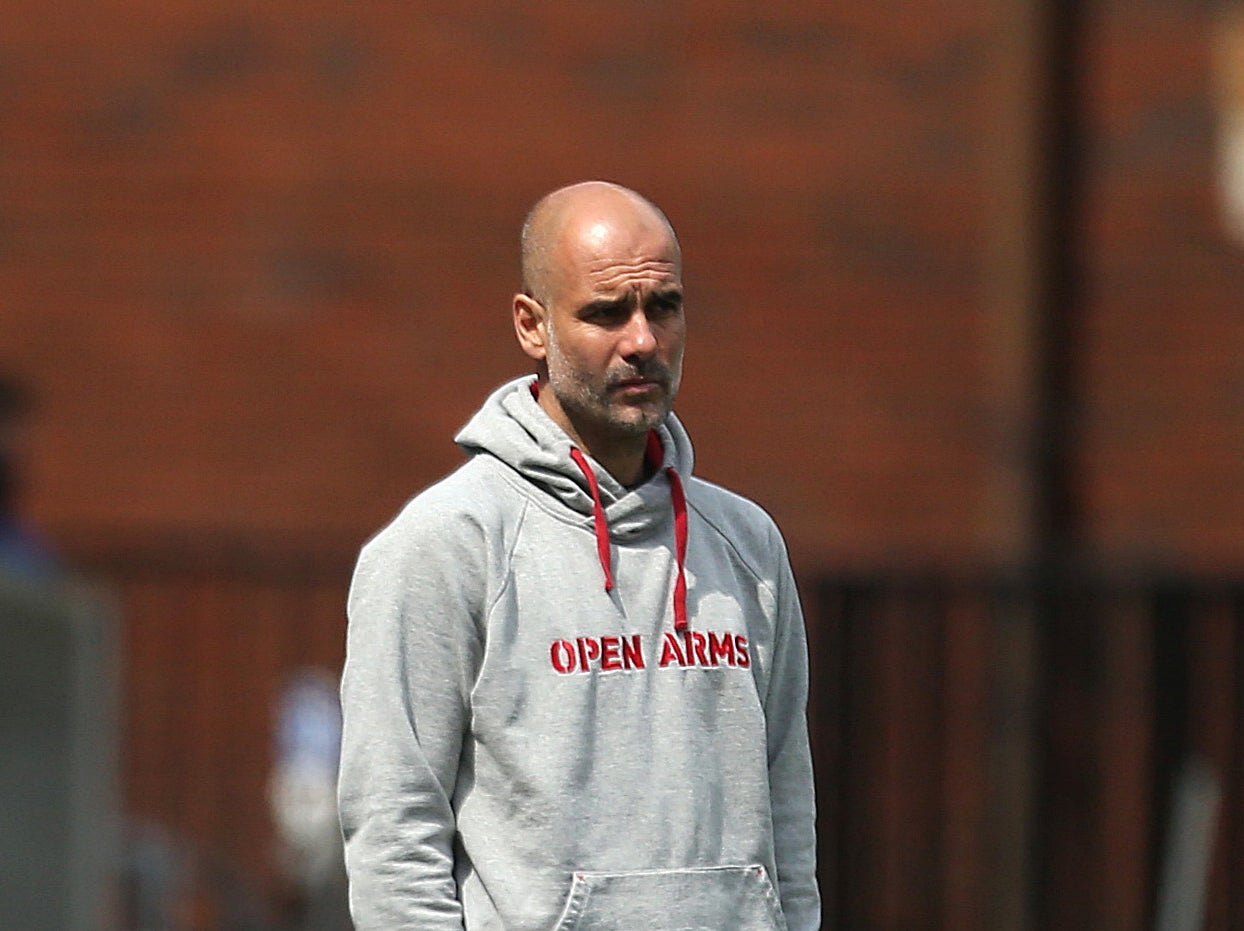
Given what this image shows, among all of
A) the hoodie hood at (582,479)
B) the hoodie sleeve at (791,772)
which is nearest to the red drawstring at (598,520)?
the hoodie hood at (582,479)

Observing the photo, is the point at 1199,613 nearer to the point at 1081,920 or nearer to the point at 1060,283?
the point at 1081,920

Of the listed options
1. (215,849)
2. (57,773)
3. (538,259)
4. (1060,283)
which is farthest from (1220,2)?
(538,259)

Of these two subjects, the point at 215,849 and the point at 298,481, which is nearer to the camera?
the point at 215,849

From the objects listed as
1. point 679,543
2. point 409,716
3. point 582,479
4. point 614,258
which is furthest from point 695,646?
point 614,258

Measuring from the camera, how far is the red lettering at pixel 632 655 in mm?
3061

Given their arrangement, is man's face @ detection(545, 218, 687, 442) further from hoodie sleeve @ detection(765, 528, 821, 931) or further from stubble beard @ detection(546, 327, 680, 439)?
hoodie sleeve @ detection(765, 528, 821, 931)

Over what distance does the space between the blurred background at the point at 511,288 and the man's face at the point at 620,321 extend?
7047 millimetres

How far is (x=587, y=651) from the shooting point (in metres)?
3.04

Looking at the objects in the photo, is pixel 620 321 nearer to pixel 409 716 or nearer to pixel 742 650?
pixel 742 650

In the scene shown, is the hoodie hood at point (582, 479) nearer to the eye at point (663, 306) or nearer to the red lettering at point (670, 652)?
the red lettering at point (670, 652)

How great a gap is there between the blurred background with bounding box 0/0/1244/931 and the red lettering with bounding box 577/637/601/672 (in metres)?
7.05

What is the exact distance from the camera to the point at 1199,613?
25.6 feet

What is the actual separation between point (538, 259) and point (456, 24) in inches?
336

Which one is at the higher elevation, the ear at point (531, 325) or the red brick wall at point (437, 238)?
the red brick wall at point (437, 238)
